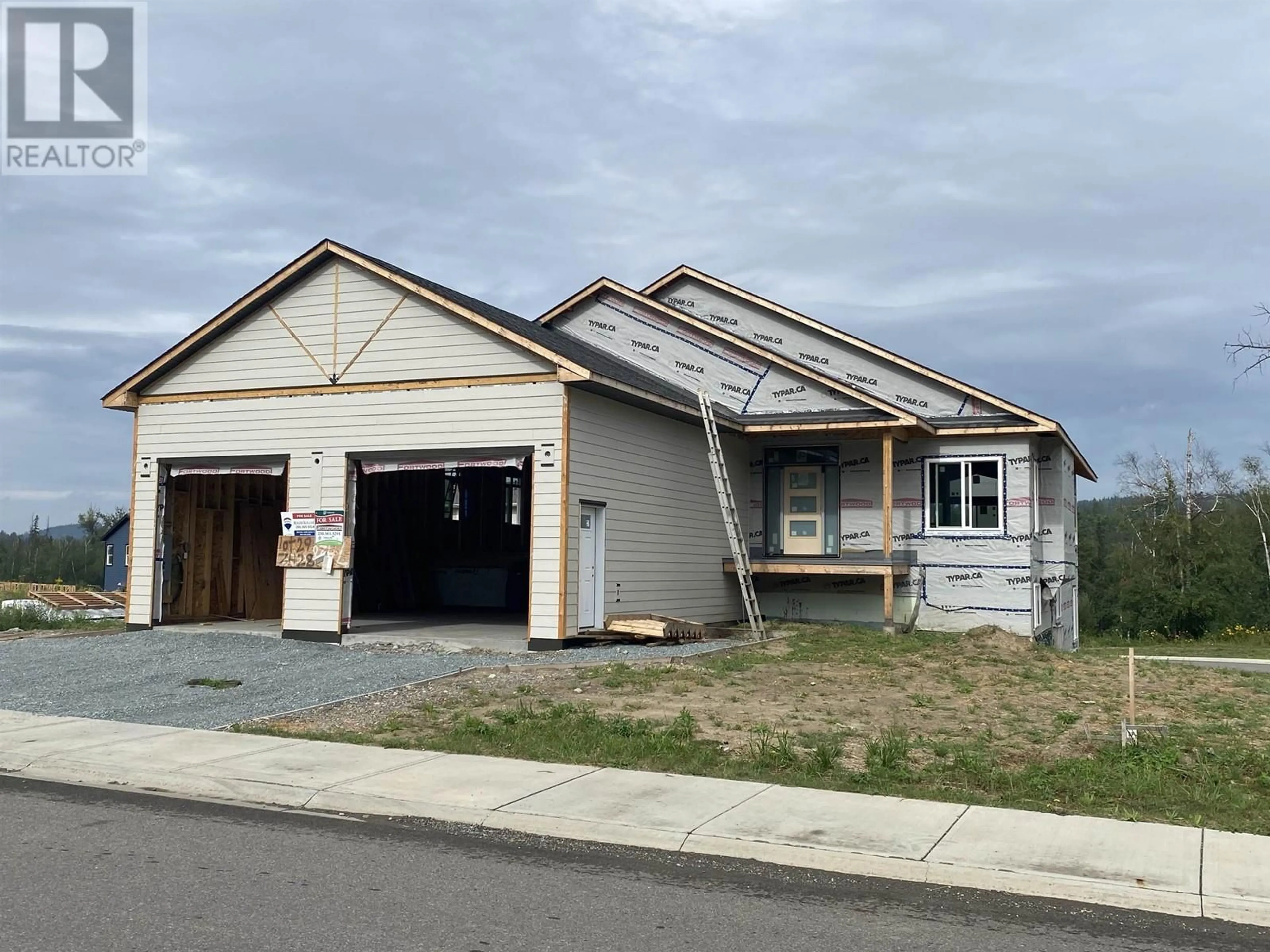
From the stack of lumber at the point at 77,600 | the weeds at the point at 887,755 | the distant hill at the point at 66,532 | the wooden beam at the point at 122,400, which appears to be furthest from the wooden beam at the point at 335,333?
the distant hill at the point at 66,532

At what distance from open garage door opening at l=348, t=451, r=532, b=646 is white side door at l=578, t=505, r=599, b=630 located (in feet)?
24.2

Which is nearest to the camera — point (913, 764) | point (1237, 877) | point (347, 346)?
point (1237, 877)

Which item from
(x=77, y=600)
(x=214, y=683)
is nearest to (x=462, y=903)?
(x=214, y=683)

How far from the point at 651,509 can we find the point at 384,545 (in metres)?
9.12

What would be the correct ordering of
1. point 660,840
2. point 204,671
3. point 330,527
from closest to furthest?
point 660,840 → point 204,671 → point 330,527

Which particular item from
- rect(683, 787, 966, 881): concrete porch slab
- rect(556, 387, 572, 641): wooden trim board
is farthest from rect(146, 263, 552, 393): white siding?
rect(683, 787, 966, 881): concrete porch slab

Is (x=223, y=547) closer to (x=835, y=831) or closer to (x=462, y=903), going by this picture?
(x=835, y=831)

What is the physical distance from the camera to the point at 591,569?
703 inches

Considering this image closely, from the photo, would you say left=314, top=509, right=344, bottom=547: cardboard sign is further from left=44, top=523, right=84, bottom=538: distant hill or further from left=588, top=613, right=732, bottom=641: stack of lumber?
left=44, top=523, right=84, bottom=538: distant hill

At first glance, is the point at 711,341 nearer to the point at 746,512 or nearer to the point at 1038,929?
the point at 746,512

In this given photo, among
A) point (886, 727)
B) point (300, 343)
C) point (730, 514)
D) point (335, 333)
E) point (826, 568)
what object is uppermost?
point (335, 333)

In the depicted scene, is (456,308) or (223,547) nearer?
(456,308)

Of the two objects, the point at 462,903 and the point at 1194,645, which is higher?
the point at 462,903

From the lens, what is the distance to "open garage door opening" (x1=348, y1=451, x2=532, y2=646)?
25922mm
